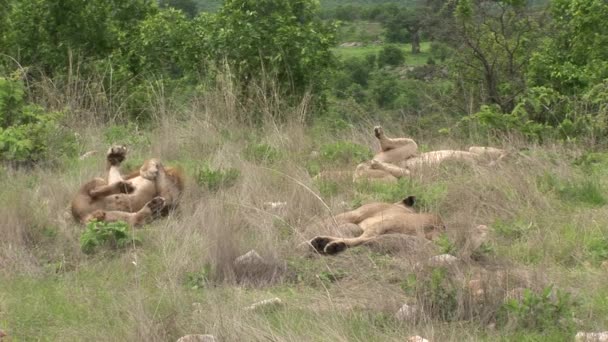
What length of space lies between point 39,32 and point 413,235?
1091cm

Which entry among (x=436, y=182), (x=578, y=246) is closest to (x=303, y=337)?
(x=578, y=246)

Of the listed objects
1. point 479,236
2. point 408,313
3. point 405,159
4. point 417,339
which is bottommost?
point 405,159

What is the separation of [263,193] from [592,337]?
3815 mm

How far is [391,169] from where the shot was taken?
29.9 feet

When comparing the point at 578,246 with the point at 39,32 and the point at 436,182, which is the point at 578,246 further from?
the point at 39,32

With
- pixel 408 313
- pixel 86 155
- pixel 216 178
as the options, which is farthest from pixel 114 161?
pixel 408 313

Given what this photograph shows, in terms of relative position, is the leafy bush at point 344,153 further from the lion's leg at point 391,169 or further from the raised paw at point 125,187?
the raised paw at point 125,187

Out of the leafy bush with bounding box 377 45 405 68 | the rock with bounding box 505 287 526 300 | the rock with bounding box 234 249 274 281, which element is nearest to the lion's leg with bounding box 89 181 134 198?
the rock with bounding box 234 249 274 281

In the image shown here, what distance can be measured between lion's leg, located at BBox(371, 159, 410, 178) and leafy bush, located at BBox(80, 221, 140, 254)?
280 centimetres

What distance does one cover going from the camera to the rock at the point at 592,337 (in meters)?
4.70

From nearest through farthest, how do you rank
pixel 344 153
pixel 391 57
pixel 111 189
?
pixel 111 189
pixel 344 153
pixel 391 57

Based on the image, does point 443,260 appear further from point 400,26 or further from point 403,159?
point 400,26

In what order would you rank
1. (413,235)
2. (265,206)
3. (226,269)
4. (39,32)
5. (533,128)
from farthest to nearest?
(39,32) → (533,128) → (265,206) → (413,235) → (226,269)

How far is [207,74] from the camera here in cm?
1302
